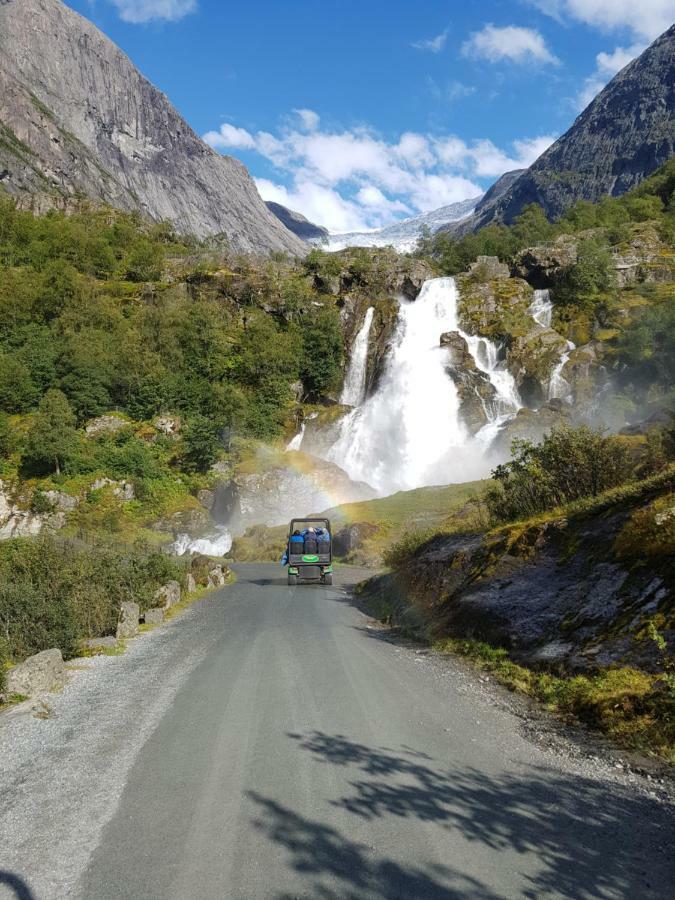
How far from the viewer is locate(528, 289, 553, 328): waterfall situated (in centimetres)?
6244

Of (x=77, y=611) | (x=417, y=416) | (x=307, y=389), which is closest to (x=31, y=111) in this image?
(x=307, y=389)

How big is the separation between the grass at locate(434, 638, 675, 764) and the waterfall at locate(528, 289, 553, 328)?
60.0 metres

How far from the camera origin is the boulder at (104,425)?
5375 centimetres

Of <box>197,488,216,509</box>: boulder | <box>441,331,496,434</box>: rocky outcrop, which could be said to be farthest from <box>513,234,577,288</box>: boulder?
<box>197,488,216,509</box>: boulder

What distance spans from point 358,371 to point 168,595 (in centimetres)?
5156

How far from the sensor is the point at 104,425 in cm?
5456

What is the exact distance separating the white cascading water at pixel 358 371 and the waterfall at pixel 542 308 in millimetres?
19552

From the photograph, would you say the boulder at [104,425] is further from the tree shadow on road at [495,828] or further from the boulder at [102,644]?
the tree shadow on road at [495,828]

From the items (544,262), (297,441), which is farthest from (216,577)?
(544,262)

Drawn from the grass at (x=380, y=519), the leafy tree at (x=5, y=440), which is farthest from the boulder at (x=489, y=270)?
the leafy tree at (x=5, y=440)

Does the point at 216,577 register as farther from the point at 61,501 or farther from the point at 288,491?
the point at 61,501

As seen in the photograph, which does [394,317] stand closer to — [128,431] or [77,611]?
[128,431]

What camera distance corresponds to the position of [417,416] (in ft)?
180

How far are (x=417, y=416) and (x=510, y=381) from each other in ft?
33.7
